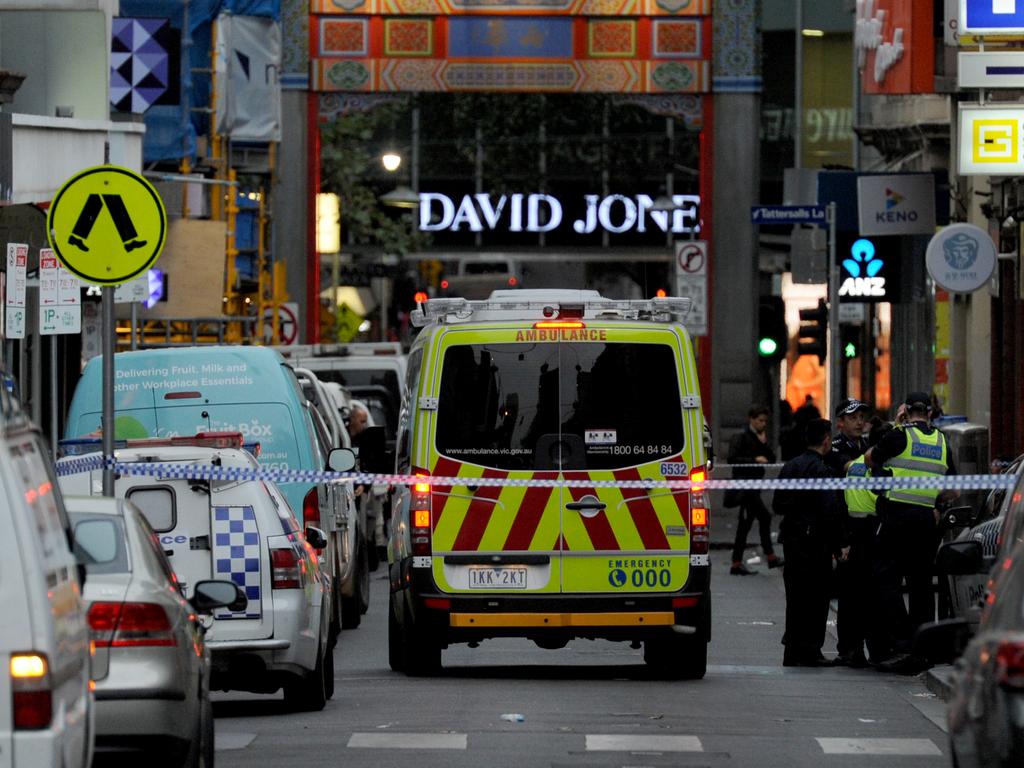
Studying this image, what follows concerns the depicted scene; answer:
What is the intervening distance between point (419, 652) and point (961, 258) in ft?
44.4

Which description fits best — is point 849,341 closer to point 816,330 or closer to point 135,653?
point 816,330

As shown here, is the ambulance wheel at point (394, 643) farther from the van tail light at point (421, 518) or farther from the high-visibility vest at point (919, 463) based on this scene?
the high-visibility vest at point (919, 463)

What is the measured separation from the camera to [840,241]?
32.7 meters

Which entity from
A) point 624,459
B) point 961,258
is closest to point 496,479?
point 624,459

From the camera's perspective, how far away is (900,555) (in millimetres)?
16500

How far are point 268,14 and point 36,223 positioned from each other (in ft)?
59.2

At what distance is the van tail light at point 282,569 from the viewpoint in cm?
1287

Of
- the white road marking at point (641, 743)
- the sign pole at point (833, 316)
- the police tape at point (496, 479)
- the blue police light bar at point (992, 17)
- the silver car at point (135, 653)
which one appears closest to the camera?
the silver car at point (135, 653)

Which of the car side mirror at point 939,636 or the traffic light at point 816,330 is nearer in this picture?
the car side mirror at point 939,636

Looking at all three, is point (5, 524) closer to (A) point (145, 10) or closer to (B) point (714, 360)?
(A) point (145, 10)

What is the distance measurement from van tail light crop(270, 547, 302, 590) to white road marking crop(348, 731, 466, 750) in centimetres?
96

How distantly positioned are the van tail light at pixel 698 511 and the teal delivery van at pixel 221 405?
11.6 ft

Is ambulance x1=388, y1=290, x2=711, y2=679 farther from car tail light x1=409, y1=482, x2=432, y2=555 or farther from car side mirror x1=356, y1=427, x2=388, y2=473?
car side mirror x1=356, y1=427, x2=388, y2=473

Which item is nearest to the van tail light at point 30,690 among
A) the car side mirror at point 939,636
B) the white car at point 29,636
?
the white car at point 29,636
